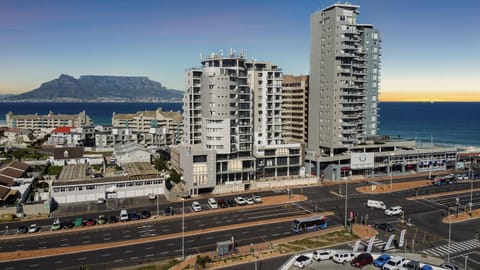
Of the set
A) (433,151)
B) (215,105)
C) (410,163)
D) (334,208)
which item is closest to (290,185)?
(334,208)

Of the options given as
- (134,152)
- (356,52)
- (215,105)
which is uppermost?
(356,52)

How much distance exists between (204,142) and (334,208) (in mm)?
35354

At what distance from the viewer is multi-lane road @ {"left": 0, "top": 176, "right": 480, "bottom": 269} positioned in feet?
171

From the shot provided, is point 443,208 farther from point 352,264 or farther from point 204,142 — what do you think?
point 204,142

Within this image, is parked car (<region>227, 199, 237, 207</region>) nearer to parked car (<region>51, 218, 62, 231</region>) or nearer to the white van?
the white van

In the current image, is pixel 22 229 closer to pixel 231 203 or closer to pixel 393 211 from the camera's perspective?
pixel 231 203

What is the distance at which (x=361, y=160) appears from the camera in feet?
345

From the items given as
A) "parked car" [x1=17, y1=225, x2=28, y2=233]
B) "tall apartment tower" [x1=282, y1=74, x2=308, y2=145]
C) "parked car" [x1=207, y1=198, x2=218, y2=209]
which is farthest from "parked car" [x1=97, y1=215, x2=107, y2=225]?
"tall apartment tower" [x1=282, y1=74, x2=308, y2=145]

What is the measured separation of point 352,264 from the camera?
4791 cm

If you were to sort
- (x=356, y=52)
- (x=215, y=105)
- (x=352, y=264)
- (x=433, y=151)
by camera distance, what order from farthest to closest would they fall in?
(x=433, y=151) < (x=356, y=52) < (x=215, y=105) < (x=352, y=264)

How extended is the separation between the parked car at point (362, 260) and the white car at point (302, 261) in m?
5.51

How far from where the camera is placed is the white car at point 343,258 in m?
48.7

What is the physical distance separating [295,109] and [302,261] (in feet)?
276

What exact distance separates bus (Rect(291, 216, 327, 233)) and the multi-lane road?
159 centimetres
